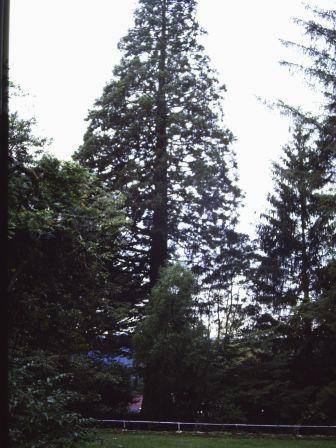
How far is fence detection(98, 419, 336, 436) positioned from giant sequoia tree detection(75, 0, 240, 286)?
695 centimetres

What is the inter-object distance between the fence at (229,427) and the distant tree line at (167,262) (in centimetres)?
42

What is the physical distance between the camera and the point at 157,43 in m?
22.9

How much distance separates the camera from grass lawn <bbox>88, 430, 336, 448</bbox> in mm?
10477

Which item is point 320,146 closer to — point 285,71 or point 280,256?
point 285,71

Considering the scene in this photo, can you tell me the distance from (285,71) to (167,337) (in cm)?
876

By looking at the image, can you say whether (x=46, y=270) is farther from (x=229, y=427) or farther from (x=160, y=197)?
(x=160, y=197)

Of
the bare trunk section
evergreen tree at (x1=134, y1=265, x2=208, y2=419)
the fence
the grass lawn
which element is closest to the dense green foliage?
the grass lawn

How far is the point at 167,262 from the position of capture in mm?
18719

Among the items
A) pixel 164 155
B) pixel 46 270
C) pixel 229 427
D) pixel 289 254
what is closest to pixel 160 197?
pixel 164 155

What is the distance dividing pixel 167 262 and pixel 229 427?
7046 millimetres

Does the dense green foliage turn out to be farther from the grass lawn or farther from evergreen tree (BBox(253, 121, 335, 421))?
evergreen tree (BBox(253, 121, 335, 421))

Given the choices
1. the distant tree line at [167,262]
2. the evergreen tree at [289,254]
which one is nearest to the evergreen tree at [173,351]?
the distant tree line at [167,262]

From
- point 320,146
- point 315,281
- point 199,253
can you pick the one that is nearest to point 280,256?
point 315,281

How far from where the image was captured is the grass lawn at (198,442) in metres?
10.5
